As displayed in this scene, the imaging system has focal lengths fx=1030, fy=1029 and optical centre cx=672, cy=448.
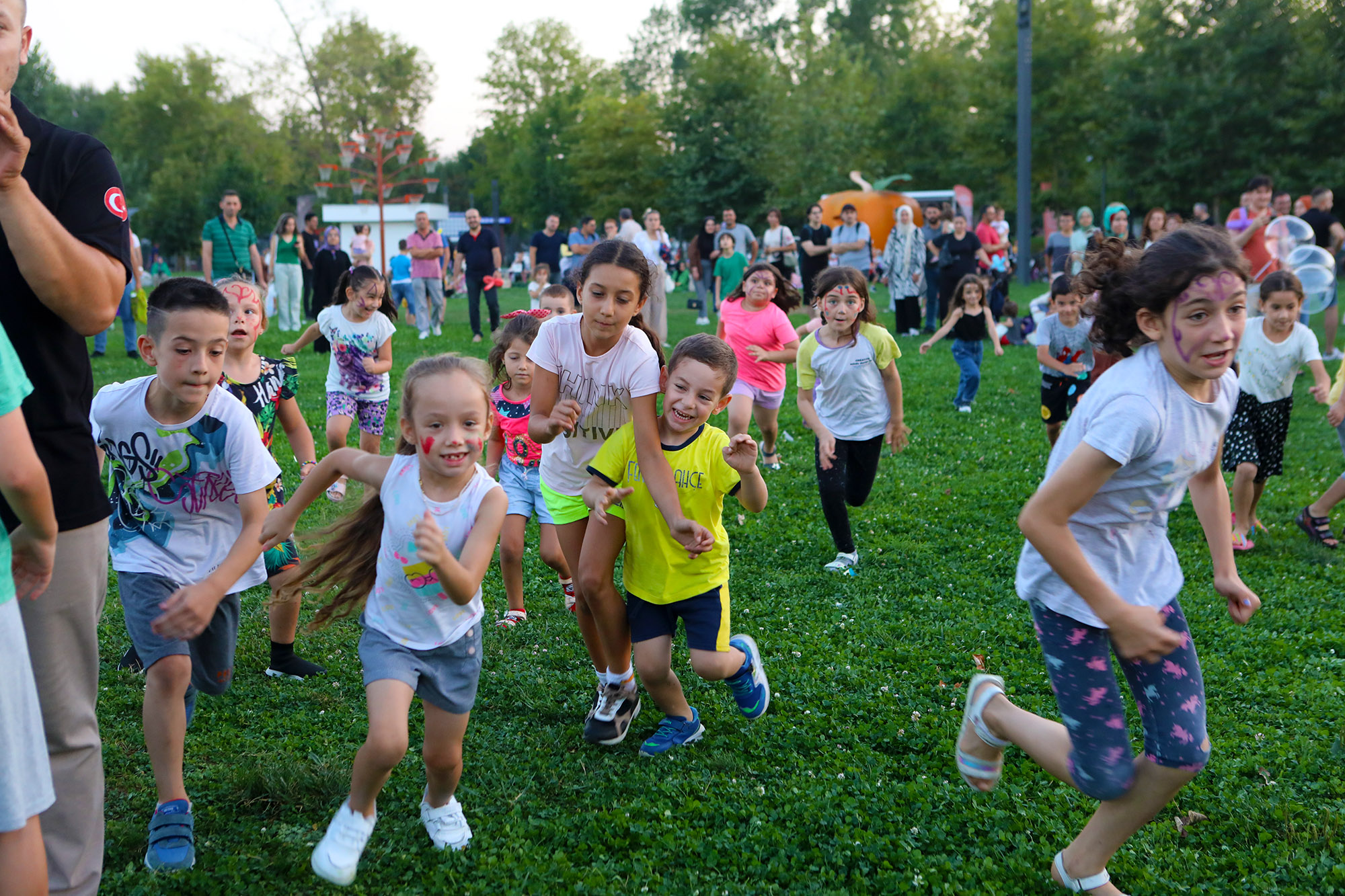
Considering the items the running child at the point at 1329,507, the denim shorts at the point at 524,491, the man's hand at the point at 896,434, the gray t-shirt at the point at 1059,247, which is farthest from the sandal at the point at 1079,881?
the gray t-shirt at the point at 1059,247

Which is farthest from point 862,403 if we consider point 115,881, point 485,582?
point 115,881

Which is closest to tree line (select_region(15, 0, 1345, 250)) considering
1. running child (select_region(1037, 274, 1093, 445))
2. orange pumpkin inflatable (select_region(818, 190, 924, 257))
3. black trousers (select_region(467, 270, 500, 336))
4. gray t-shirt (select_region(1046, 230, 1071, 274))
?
orange pumpkin inflatable (select_region(818, 190, 924, 257))

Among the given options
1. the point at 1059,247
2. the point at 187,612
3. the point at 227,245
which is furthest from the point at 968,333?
the point at 1059,247

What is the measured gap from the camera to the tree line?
3506 cm

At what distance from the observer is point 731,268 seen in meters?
17.0

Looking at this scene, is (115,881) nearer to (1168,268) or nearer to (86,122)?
(1168,268)

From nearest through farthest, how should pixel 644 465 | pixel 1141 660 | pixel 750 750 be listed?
pixel 1141 660 < pixel 644 465 < pixel 750 750

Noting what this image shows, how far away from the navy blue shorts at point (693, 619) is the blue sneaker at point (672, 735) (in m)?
0.37

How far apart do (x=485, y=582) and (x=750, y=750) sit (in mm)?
2583

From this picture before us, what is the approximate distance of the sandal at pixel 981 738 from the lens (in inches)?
136

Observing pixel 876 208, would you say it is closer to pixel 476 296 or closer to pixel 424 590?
pixel 476 296

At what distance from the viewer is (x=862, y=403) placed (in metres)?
6.37

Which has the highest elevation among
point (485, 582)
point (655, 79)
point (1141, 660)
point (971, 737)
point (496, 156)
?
point (655, 79)

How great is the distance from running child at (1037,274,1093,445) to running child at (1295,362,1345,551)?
2.00 m
